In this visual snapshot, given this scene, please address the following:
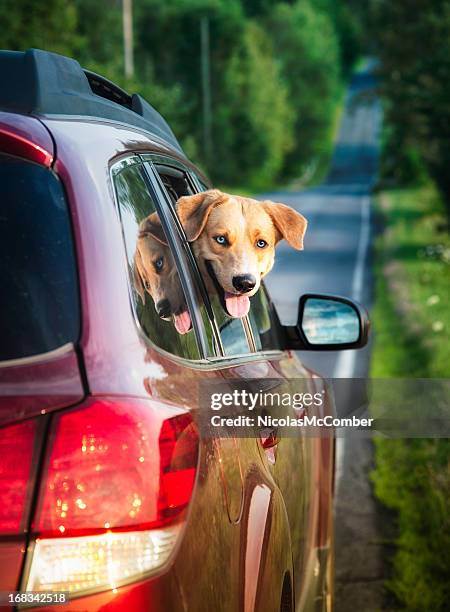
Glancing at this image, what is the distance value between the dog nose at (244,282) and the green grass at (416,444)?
2844 millimetres

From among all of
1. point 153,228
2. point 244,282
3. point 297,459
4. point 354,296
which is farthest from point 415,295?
point 153,228

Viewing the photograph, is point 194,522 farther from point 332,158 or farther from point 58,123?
point 332,158

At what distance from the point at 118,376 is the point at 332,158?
9908 cm

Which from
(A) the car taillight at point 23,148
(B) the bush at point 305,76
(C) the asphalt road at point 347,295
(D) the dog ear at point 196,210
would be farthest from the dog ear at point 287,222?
(B) the bush at point 305,76

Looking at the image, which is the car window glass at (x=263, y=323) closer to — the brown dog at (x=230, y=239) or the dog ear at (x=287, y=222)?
the dog ear at (x=287, y=222)

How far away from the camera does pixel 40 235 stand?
2.11 metres

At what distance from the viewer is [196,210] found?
290cm

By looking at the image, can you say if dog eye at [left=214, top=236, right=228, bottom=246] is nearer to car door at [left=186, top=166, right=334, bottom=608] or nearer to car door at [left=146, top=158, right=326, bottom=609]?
car door at [left=146, top=158, right=326, bottom=609]

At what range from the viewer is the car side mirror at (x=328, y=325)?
3842 mm

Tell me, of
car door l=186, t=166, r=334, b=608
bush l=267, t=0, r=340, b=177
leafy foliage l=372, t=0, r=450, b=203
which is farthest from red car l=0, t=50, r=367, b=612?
bush l=267, t=0, r=340, b=177

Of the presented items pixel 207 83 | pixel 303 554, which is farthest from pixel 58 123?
pixel 207 83

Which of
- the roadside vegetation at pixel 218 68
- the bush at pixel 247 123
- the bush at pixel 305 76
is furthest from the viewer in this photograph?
the bush at pixel 305 76

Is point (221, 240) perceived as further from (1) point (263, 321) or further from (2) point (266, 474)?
(1) point (263, 321)

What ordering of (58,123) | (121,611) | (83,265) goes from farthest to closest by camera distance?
(58,123) < (83,265) < (121,611)
